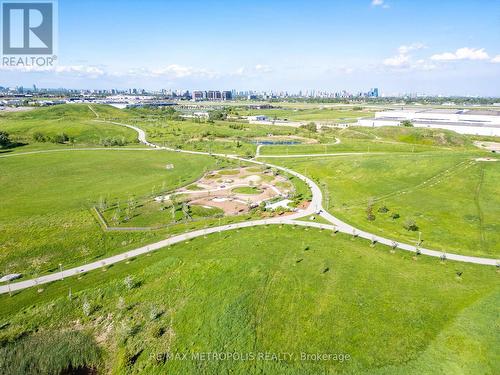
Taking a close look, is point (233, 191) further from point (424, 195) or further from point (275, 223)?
point (424, 195)

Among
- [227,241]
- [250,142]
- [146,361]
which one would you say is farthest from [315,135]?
[146,361]

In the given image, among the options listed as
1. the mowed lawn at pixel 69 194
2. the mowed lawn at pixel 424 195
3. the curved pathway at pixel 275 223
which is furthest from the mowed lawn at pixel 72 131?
the curved pathway at pixel 275 223

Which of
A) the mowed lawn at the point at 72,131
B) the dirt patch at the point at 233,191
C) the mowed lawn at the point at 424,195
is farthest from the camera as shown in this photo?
the mowed lawn at the point at 72,131

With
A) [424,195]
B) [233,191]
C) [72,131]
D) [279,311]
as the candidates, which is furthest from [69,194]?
[72,131]

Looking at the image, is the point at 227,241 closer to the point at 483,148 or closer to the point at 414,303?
the point at 414,303

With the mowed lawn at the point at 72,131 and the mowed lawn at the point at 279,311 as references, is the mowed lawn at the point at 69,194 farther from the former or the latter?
the mowed lawn at the point at 72,131

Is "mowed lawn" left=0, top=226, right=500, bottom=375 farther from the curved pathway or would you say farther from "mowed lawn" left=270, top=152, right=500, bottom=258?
"mowed lawn" left=270, top=152, right=500, bottom=258
